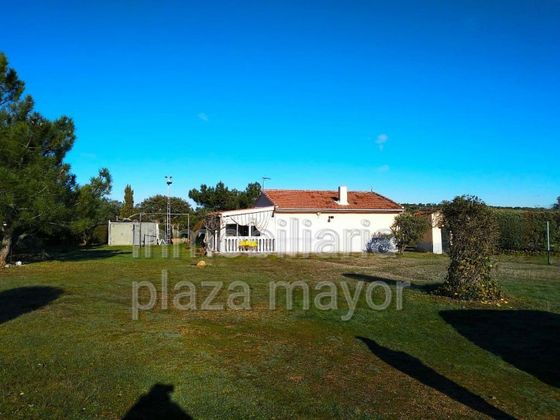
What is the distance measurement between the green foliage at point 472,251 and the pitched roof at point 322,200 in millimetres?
16263

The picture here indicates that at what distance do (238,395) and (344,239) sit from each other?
77.5 ft

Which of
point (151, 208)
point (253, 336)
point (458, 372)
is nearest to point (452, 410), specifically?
point (458, 372)

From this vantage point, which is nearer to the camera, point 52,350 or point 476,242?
point 52,350

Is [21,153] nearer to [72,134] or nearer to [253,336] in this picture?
[72,134]

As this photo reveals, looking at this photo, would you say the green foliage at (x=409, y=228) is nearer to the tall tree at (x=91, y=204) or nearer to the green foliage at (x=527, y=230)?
the green foliage at (x=527, y=230)

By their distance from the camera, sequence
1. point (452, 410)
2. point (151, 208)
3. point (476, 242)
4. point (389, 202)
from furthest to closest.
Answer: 1. point (151, 208)
2. point (389, 202)
3. point (476, 242)
4. point (452, 410)

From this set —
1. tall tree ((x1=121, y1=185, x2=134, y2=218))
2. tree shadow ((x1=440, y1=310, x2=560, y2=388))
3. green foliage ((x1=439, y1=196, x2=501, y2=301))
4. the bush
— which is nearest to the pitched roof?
the bush

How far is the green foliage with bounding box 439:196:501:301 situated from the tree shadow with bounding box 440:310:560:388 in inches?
43.7

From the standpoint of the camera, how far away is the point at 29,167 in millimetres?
17422

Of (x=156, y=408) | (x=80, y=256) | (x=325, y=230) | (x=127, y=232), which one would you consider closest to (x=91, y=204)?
(x=80, y=256)

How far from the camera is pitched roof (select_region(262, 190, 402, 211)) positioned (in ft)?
89.7

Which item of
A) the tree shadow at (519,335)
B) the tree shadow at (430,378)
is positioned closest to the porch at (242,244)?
the tree shadow at (519,335)

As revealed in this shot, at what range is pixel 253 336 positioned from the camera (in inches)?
279

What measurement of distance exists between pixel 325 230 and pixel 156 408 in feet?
77.6
